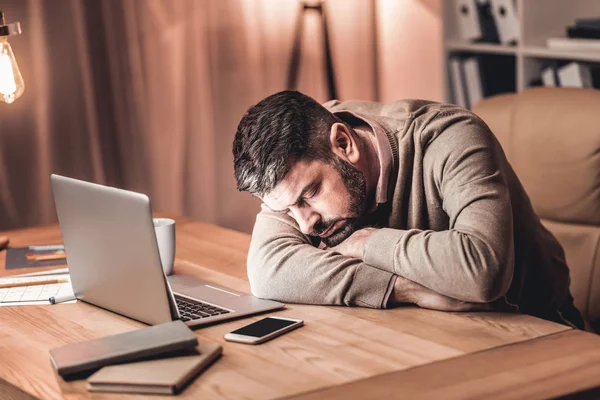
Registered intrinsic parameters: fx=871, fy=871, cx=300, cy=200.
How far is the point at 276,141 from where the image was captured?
67.1 inches

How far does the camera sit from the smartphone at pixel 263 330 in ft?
4.90

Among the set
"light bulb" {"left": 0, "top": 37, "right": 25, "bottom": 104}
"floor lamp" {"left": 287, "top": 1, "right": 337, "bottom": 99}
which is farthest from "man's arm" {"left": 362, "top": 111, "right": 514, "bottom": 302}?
"floor lamp" {"left": 287, "top": 1, "right": 337, "bottom": 99}

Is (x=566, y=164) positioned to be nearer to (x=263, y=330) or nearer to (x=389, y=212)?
(x=389, y=212)

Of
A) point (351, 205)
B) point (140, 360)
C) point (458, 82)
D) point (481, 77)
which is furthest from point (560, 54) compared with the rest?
point (140, 360)

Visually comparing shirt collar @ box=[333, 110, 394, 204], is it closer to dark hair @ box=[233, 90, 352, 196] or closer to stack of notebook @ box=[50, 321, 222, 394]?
dark hair @ box=[233, 90, 352, 196]

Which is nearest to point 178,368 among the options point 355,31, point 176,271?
point 176,271

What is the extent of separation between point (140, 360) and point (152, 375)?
8 cm

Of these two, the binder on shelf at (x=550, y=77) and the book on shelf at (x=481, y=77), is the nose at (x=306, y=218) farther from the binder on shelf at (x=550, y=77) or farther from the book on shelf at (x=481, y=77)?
the book on shelf at (x=481, y=77)

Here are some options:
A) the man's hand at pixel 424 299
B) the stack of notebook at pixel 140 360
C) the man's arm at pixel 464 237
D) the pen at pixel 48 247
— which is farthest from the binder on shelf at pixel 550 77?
the stack of notebook at pixel 140 360

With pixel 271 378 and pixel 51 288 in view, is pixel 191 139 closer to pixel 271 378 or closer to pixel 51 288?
pixel 51 288

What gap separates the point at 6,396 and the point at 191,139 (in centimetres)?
209

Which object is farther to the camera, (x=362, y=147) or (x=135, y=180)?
(x=135, y=180)

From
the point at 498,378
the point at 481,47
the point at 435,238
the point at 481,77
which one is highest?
the point at 481,47

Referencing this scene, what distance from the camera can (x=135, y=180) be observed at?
3307 mm
